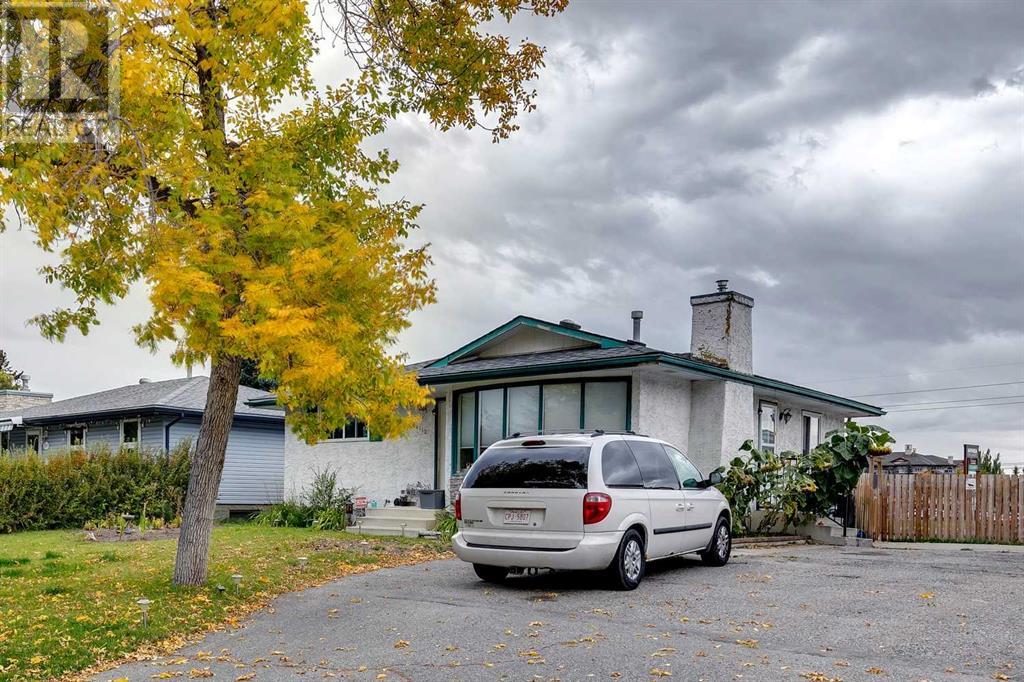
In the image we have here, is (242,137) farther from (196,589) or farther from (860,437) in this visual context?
(860,437)

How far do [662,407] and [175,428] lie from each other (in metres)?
16.8

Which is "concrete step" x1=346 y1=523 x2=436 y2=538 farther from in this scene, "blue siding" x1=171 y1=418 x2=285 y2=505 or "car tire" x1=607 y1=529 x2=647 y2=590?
"blue siding" x1=171 y1=418 x2=285 y2=505

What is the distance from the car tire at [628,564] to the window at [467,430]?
902cm

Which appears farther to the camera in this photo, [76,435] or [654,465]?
[76,435]

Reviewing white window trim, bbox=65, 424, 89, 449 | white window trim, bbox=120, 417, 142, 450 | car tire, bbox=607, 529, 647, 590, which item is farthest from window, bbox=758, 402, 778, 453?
white window trim, bbox=65, 424, 89, 449

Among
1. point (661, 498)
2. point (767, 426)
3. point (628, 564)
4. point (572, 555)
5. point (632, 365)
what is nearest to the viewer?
point (572, 555)

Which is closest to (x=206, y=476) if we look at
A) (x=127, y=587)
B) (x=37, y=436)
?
(x=127, y=587)

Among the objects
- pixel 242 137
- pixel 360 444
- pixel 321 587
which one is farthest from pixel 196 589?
pixel 360 444

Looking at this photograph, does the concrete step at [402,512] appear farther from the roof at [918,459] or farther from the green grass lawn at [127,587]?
the roof at [918,459]

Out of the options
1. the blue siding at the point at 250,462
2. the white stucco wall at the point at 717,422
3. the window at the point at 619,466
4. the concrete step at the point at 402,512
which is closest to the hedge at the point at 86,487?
the blue siding at the point at 250,462

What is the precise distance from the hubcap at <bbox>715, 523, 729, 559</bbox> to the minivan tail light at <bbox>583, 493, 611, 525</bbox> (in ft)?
11.0

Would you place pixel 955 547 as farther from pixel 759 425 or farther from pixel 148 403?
pixel 148 403

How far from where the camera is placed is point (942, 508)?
693 inches

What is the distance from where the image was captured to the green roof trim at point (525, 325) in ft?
58.2
